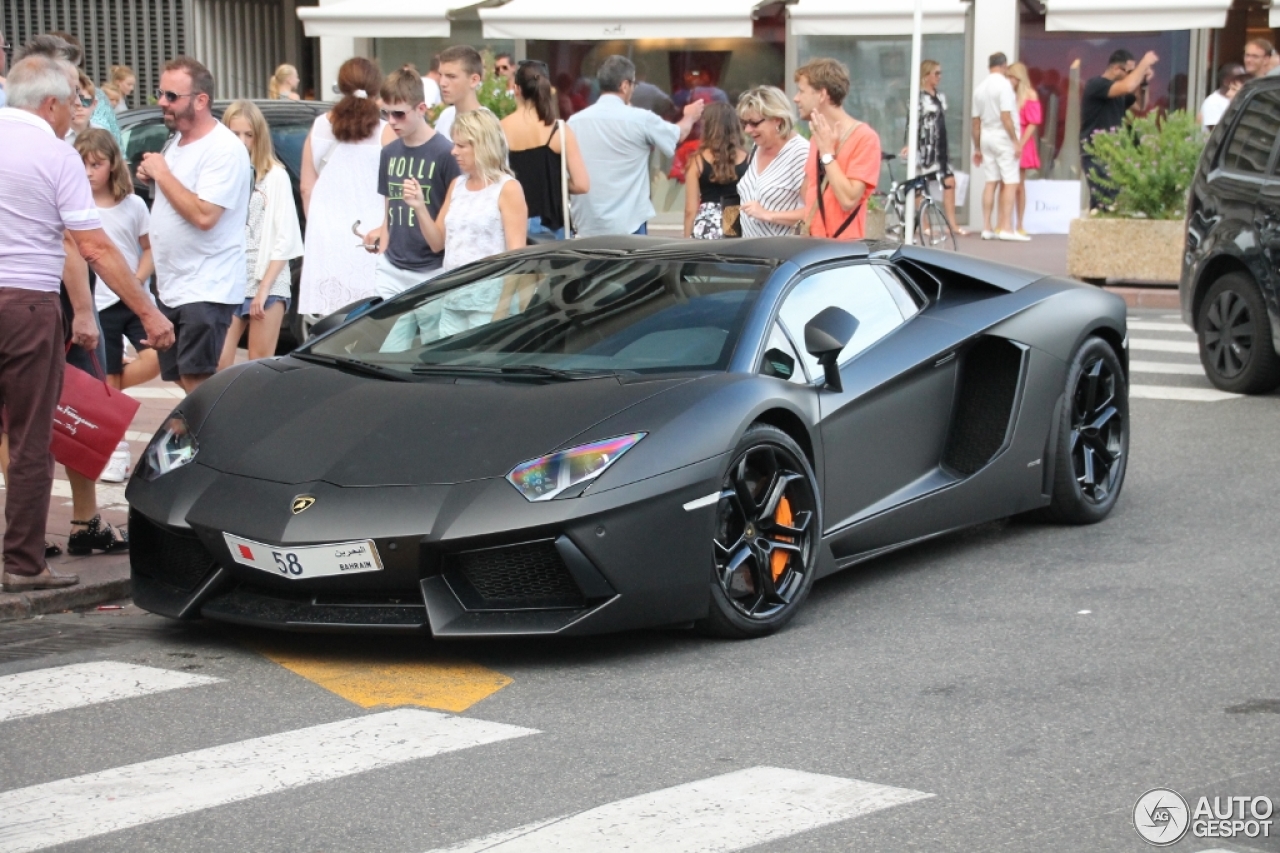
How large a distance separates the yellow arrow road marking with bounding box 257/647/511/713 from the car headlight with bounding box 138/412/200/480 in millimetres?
A: 658

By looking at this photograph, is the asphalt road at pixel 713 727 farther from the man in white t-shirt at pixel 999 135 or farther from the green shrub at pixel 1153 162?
the man in white t-shirt at pixel 999 135

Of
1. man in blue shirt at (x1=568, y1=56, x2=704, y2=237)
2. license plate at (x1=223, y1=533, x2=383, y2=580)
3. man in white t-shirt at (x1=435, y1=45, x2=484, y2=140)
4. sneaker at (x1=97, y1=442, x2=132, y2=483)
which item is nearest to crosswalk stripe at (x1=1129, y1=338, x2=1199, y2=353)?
man in blue shirt at (x1=568, y1=56, x2=704, y2=237)

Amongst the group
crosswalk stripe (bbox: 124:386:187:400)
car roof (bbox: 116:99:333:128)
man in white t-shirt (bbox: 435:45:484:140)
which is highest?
man in white t-shirt (bbox: 435:45:484:140)

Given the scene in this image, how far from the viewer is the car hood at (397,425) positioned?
5.57 metres

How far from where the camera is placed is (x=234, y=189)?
329 inches

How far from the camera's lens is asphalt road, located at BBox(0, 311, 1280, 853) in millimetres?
4246

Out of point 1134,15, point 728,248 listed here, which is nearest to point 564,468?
point 728,248

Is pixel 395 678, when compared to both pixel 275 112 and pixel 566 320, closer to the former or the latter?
pixel 566 320

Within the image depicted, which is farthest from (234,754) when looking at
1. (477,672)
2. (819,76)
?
(819,76)

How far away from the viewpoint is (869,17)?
75.2 ft

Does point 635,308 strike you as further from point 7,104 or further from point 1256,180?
point 1256,180

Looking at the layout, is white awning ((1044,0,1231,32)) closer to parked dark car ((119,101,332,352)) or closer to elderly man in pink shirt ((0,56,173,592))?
parked dark car ((119,101,332,352))

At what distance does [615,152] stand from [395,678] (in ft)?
20.3

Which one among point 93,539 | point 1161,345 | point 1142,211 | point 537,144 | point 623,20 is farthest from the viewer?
point 623,20
